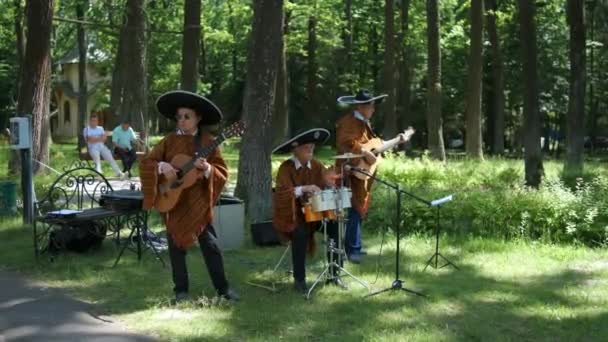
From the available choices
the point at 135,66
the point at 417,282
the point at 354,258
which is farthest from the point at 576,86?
the point at 135,66

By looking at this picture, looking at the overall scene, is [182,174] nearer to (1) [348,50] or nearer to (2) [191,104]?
(2) [191,104]

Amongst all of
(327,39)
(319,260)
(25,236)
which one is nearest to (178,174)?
(319,260)

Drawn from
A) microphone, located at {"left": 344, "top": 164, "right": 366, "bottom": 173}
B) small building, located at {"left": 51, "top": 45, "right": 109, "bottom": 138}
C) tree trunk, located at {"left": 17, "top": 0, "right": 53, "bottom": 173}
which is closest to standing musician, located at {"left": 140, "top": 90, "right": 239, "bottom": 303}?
microphone, located at {"left": 344, "top": 164, "right": 366, "bottom": 173}

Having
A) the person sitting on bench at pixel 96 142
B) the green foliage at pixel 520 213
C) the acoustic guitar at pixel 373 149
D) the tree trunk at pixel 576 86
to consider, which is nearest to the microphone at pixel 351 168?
the acoustic guitar at pixel 373 149

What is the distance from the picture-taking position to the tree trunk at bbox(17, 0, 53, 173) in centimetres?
1473

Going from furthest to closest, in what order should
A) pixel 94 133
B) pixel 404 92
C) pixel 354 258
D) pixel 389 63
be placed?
1. pixel 404 92
2. pixel 389 63
3. pixel 94 133
4. pixel 354 258

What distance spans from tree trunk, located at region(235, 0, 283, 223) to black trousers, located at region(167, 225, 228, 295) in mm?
3869

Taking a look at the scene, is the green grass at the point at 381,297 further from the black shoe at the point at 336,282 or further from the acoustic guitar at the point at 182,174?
the acoustic guitar at the point at 182,174

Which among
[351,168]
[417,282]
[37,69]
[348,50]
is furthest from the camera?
[348,50]

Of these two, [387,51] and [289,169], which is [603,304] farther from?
[387,51]

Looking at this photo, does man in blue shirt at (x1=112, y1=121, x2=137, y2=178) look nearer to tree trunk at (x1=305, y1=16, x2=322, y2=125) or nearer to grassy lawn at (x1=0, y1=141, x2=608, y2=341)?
grassy lawn at (x1=0, y1=141, x2=608, y2=341)

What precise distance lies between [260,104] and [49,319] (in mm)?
5185

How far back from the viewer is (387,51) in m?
27.8

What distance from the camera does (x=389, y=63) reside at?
27.9 m
